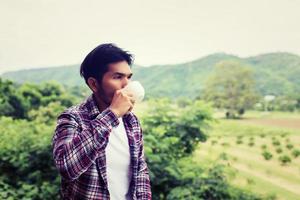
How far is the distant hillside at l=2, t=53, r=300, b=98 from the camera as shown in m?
3.07

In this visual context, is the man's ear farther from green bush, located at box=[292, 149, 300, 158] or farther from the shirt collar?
green bush, located at box=[292, 149, 300, 158]

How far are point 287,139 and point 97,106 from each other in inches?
88.7

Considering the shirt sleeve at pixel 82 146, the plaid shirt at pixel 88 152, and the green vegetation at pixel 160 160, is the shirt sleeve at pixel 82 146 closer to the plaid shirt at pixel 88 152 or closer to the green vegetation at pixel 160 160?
the plaid shirt at pixel 88 152

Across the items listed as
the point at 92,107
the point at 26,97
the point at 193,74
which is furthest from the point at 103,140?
the point at 26,97

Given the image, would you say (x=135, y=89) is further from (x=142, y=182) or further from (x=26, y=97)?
(x=26, y=97)

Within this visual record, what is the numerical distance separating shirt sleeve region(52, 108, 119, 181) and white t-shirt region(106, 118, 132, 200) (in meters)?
0.08

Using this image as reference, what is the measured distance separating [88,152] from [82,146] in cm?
2

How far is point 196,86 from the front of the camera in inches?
136

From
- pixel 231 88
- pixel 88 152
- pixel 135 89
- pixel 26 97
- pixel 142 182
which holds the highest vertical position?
pixel 135 89

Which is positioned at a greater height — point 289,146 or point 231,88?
point 231,88

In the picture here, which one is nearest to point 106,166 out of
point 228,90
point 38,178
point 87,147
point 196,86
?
point 87,147

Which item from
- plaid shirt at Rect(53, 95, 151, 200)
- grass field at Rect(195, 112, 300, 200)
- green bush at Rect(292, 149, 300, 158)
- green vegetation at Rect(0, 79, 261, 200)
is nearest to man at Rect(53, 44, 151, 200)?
plaid shirt at Rect(53, 95, 151, 200)

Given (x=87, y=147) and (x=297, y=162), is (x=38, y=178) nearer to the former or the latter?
(x=297, y=162)

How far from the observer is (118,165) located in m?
0.95
